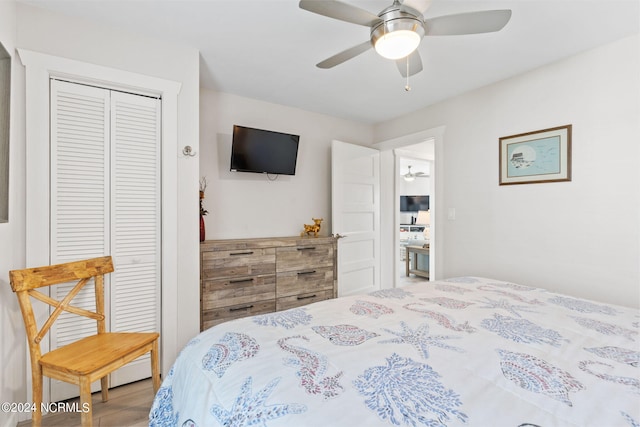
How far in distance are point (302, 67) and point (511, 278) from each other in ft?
8.47

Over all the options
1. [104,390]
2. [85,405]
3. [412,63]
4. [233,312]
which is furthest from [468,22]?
[104,390]

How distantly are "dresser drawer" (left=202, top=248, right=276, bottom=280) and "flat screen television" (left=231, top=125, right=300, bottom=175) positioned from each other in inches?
34.5

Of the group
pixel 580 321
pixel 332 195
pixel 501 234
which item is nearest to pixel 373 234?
pixel 332 195

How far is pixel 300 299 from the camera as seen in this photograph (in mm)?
→ 3127

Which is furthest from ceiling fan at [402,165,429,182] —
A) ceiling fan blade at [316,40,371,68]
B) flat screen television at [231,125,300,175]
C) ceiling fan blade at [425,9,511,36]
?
ceiling fan blade at [425,9,511,36]

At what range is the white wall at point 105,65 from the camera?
1667mm

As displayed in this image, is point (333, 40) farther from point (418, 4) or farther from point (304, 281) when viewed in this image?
point (304, 281)

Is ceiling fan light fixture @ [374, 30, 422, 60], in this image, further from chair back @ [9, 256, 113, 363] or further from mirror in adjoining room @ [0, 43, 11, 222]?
chair back @ [9, 256, 113, 363]

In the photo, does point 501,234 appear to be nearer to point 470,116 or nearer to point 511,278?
point 511,278

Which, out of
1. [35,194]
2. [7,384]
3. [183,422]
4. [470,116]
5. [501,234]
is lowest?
[7,384]

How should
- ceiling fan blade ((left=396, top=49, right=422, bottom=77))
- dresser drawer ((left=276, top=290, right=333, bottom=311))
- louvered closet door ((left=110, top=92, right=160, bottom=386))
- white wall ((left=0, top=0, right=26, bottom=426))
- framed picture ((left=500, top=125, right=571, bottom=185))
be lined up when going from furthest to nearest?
1. dresser drawer ((left=276, top=290, right=333, bottom=311))
2. framed picture ((left=500, top=125, right=571, bottom=185))
3. louvered closet door ((left=110, top=92, right=160, bottom=386))
4. ceiling fan blade ((left=396, top=49, right=422, bottom=77))
5. white wall ((left=0, top=0, right=26, bottom=426))

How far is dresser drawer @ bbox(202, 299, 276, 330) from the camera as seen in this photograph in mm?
2600

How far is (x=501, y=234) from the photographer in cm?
276

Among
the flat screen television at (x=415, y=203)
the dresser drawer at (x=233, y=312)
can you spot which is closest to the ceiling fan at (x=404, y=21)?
the dresser drawer at (x=233, y=312)
